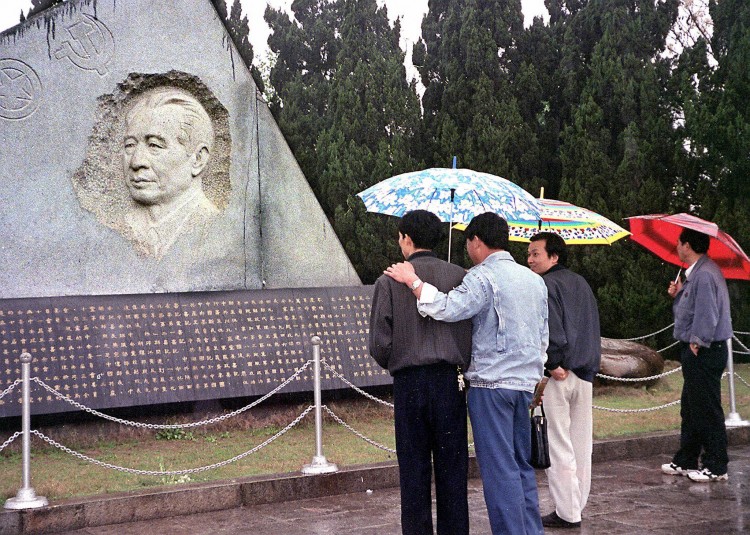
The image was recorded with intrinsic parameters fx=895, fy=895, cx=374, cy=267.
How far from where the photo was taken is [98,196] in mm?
6949

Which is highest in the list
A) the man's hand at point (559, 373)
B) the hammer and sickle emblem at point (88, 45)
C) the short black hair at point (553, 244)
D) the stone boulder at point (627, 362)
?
the hammer and sickle emblem at point (88, 45)

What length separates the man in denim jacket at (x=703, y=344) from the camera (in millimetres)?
5547

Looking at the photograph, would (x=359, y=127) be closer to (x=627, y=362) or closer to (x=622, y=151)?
(x=622, y=151)

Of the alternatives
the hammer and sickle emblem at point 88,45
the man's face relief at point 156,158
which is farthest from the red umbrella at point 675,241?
the hammer and sickle emblem at point 88,45

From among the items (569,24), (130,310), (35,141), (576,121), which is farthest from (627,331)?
(35,141)

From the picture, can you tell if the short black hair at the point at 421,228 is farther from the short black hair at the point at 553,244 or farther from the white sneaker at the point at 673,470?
the white sneaker at the point at 673,470

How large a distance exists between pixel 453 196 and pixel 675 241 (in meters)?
1.86

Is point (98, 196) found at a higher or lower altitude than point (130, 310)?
higher

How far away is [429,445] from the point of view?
12.0ft

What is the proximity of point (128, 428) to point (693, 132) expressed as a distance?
27.5 feet

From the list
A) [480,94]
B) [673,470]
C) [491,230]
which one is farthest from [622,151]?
[491,230]

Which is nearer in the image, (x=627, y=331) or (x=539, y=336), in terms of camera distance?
(x=539, y=336)

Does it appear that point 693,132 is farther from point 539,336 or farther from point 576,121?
point 539,336

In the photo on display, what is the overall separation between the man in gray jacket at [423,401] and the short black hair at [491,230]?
1.17 feet
